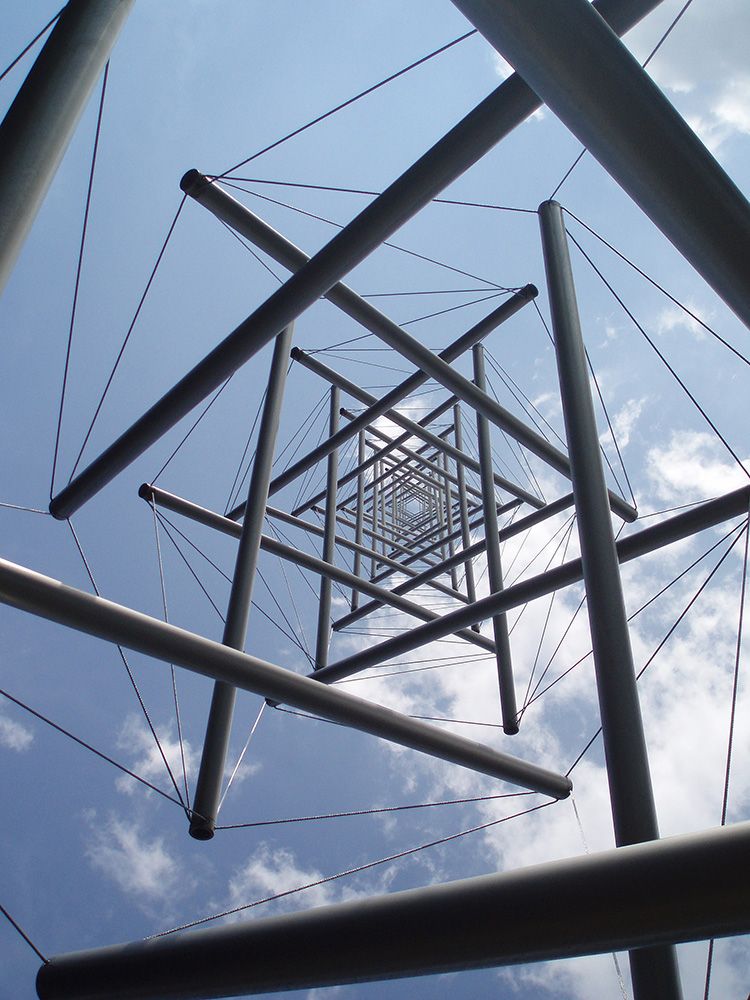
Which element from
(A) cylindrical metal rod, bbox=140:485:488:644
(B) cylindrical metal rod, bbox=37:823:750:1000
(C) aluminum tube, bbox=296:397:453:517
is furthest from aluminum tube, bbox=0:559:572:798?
(C) aluminum tube, bbox=296:397:453:517

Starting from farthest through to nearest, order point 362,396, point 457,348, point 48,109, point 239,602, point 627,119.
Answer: point 362,396 < point 457,348 < point 239,602 < point 48,109 < point 627,119

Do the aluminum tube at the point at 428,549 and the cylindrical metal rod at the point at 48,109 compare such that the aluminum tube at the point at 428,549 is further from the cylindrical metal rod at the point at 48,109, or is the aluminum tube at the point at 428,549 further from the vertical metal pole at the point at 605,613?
the cylindrical metal rod at the point at 48,109

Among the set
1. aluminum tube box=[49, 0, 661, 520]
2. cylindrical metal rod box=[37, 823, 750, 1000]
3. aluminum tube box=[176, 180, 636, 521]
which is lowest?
cylindrical metal rod box=[37, 823, 750, 1000]

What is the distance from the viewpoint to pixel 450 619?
7777mm

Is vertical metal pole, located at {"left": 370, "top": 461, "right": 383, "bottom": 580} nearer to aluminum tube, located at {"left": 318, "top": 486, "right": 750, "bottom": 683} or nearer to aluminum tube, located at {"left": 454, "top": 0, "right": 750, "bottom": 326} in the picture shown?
aluminum tube, located at {"left": 318, "top": 486, "right": 750, "bottom": 683}

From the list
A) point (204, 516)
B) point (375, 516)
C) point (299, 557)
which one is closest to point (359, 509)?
point (375, 516)

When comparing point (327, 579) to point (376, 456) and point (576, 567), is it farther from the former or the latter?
point (576, 567)

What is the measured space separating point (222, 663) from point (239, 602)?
188cm

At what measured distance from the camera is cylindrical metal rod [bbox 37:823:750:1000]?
5.69 ft

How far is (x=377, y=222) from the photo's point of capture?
4707 millimetres

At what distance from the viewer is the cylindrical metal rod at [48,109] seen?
2.60 metres

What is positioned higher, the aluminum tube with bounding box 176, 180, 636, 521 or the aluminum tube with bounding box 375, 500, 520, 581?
the aluminum tube with bounding box 375, 500, 520, 581

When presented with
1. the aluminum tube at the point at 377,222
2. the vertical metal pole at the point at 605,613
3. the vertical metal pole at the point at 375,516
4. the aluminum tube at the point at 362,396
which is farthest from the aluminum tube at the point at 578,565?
the vertical metal pole at the point at 375,516

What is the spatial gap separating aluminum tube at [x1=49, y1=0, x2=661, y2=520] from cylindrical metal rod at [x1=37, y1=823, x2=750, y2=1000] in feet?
12.3
